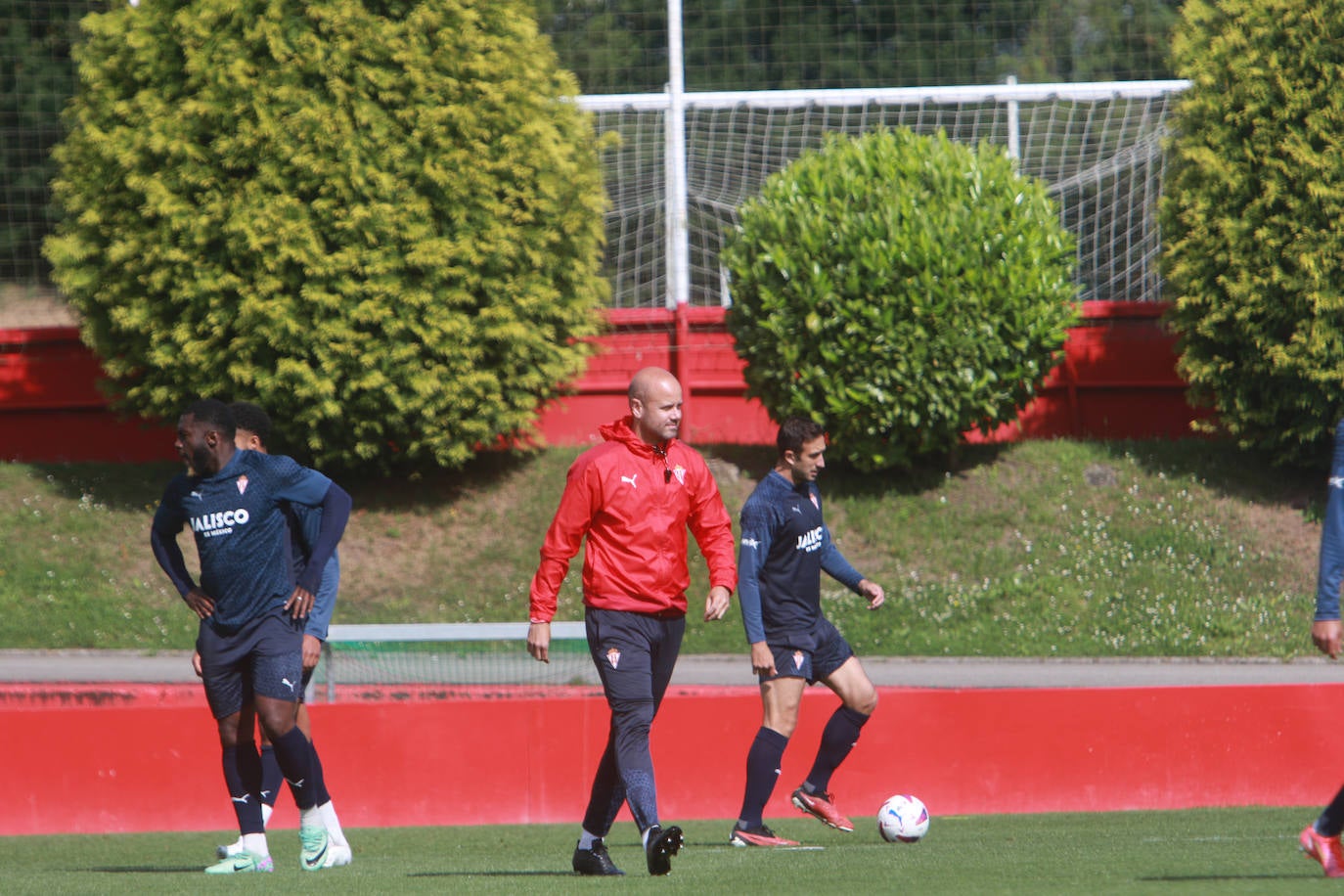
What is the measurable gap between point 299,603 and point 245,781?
2.66 ft

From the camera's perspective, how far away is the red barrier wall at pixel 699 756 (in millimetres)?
9266

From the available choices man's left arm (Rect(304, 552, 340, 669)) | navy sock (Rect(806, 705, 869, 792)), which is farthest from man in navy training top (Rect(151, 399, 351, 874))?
navy sock (Rect(806, 705, 869, 792))

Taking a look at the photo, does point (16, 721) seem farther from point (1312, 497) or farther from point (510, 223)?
point (1312, 497)

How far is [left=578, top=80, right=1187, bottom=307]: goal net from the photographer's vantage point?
68.6 feet

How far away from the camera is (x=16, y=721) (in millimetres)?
9164

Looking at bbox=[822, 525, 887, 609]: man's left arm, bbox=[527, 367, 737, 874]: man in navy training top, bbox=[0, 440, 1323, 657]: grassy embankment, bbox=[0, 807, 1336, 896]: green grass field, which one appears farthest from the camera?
bbox=[0, 440, 1323, 657]: grassy embankment

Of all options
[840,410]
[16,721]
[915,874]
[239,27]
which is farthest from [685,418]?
[915,874]

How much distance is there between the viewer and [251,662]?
665cm

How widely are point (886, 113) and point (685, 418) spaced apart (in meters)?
5.68

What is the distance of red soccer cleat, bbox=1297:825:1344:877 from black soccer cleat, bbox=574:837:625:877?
257cm

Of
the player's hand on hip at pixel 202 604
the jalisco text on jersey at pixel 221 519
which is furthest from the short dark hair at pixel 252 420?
the player's hand on hip at pixel 202 604

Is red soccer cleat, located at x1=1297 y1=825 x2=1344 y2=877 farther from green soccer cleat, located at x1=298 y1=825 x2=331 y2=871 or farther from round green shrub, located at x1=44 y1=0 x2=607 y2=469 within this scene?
Result: round green shrub, located at x1=44 y1=0 x2=607 y2=469

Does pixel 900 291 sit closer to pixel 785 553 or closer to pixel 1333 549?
pixel 785 553

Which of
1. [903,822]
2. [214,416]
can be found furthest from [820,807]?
[214,416]
